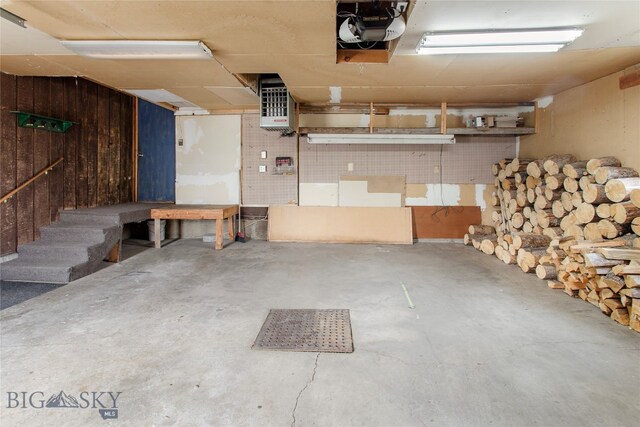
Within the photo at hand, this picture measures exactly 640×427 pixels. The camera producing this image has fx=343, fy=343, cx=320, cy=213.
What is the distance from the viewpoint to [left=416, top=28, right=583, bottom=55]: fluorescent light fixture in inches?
115

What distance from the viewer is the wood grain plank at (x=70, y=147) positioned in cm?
505

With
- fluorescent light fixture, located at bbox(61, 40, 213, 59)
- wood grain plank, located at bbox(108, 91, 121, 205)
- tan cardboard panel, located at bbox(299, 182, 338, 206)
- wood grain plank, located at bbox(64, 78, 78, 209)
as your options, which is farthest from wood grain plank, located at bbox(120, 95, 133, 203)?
tan cardboard panel, located at bbox(299, 182, 338, 206)

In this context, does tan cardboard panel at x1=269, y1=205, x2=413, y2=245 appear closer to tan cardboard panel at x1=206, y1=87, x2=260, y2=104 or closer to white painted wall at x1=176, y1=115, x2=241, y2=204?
white painted wall at x1=176, y1=115, x2=241, y2=204

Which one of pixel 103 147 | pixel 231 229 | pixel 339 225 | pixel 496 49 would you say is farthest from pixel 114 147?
pixel 496 49

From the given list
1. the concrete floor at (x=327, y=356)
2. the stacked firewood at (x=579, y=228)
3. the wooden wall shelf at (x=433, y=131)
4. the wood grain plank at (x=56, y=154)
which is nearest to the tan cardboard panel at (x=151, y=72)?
the wood grain plank at (x=56, y=154)

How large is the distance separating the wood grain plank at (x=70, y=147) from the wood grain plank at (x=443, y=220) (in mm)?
5583

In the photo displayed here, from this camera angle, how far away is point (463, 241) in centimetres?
621

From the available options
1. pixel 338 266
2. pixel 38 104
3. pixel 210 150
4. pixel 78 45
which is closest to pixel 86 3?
pixel 78 45

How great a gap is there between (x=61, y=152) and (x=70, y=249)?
5.74 feet

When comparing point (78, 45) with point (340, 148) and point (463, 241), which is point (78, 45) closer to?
point (340, 148)

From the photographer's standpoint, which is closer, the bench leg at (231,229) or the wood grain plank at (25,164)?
the wood grain plank at (25,164)

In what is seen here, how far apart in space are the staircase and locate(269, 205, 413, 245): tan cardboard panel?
8.19 ft

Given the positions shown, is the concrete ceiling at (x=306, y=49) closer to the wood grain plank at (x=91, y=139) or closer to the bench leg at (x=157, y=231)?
the wood grain plank at (x=91, y=139)

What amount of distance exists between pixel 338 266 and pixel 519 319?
87.7 inches
